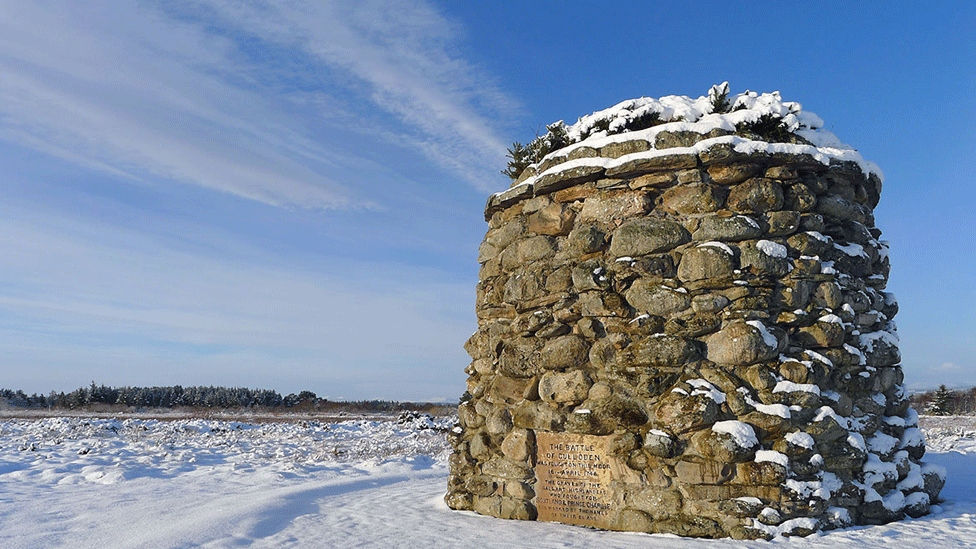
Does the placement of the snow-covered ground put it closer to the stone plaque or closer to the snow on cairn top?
the stone plaque

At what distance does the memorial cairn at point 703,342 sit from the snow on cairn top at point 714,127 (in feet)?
0.07

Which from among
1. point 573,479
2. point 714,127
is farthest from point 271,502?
point 714,127

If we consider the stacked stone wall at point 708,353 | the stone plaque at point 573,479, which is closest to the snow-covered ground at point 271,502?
the stone plaque at point 573,479

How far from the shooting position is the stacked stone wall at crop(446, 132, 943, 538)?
456 cm

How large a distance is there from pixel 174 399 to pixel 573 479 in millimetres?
43227

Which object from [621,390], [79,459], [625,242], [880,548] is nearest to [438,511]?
[621,390]

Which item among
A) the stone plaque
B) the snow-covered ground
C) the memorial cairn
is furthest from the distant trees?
the stone plaque

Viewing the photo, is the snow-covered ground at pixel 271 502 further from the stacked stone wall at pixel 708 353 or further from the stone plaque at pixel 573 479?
the stacked stone wall at pixel 708 353

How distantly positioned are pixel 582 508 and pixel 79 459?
9003 mm

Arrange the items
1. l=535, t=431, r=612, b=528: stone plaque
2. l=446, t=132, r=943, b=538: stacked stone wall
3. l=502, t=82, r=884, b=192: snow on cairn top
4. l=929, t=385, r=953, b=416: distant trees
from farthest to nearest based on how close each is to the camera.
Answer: l=929, t=385, r=953, b=416: distant trees
l=502, t=82, r=884, b=192: snow on cairn top
l=535, t=431, r=612, b=528: stone plaque
l=446, t=132, r=943, b=538: stacked stone wall

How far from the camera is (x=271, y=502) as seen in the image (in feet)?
19.4

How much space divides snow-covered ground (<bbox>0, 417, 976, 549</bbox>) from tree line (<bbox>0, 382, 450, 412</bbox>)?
24.9 meters

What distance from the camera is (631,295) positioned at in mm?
5090

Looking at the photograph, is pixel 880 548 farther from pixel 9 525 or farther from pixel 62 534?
pixel 9 525
